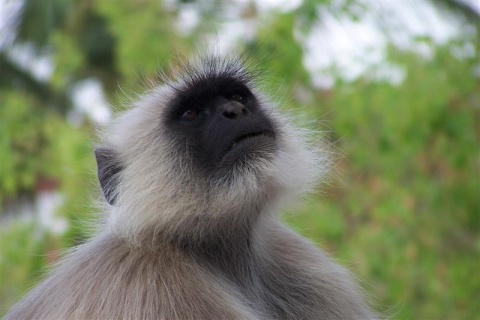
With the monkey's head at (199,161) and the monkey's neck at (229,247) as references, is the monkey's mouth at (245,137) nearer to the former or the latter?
the monkey's head at (199,161)

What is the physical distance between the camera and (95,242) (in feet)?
11.9

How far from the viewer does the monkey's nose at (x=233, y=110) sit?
3.46 metres

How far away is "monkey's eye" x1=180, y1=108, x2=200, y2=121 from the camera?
12.0 ft

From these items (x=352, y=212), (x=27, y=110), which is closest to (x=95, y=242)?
(x=352, y=212)

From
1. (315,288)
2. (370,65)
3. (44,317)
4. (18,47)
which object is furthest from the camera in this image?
(18,47)

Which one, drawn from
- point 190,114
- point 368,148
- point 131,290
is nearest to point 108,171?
point 190,114

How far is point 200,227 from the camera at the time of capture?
3.46 meters

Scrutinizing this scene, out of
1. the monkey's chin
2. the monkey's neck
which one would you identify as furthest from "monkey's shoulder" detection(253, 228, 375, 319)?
the monkey's chin

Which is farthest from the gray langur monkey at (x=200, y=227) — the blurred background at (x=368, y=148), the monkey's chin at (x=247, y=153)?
the blurred background at (x=368, y=148)

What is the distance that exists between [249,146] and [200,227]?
1.33 ft

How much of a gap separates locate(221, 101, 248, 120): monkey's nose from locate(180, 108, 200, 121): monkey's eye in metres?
0.19

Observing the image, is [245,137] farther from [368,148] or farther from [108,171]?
[368,148]

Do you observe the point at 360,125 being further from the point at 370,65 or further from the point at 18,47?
the point at 18,47

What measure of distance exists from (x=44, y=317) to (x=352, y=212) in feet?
16.5
